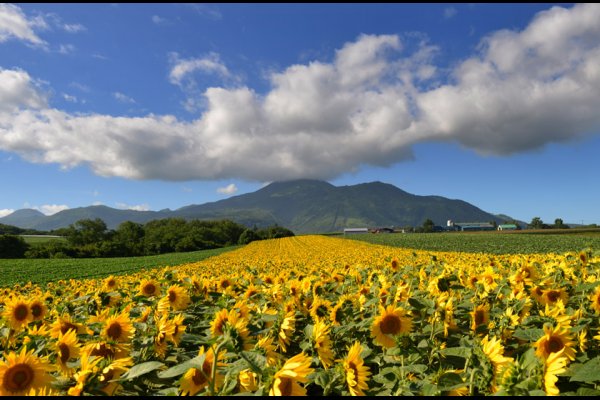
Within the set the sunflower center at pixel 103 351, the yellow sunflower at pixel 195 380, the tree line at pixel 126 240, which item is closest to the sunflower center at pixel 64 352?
the sunflower center at pixel 103 351

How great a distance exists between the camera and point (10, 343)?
2.85 m

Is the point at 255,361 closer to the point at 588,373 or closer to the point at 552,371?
the point at 552,371

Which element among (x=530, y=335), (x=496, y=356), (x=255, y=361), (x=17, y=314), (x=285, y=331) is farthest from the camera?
(x=17, y=314)

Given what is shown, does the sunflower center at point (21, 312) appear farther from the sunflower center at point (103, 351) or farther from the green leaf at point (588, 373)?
the green leaf at point (588, 373)

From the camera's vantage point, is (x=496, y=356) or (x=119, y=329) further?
(x=119, y=329)

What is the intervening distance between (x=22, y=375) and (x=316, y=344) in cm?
165

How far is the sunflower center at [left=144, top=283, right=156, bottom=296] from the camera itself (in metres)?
4.14

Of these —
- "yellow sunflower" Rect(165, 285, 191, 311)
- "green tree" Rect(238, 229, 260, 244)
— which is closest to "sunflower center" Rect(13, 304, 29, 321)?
"yellow sunflower" Rect(165, 285, 191, 311)

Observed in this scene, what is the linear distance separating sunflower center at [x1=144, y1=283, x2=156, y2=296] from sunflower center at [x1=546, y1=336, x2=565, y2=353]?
12.3ft

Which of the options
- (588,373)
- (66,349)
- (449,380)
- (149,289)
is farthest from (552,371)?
(149,289)

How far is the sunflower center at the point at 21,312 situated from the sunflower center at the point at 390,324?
314cm

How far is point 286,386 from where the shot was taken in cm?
172

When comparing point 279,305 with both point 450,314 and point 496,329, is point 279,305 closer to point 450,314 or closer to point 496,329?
point 450,314

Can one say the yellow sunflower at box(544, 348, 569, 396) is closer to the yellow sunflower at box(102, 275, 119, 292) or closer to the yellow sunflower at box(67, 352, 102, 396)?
the yellow sunflower at box(67, 352, 102, 396)
